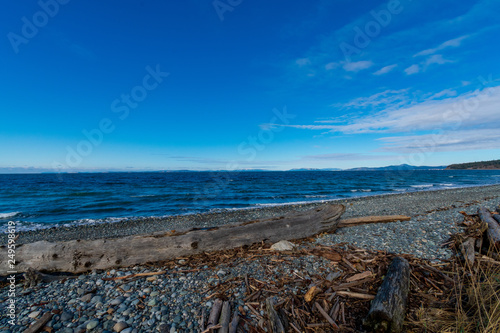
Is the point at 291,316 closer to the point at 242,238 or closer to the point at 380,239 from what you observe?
the point at 242,238

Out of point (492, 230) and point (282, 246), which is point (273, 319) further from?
point (492, 230)

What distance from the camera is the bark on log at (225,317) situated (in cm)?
341

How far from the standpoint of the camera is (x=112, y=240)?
6145 millimetres

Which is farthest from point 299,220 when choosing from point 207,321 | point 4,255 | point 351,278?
point 4,255

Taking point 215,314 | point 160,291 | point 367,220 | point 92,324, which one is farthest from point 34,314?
point 367,220

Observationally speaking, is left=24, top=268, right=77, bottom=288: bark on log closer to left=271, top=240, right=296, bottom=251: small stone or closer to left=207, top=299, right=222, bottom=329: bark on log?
left=207, top=299, right=222, bottom=329: bark on log

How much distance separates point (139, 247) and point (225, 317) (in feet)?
11.8

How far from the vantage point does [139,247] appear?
242 inches

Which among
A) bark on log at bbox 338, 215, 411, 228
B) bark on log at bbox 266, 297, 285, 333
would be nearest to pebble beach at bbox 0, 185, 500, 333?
bark on log at bbox 266, 297, 285, 333

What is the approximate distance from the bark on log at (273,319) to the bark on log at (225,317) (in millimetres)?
625

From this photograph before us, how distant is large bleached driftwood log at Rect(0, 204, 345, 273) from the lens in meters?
5.78

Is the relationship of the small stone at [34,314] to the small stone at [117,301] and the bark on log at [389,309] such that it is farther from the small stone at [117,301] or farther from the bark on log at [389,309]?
the bark on log at [389,309]

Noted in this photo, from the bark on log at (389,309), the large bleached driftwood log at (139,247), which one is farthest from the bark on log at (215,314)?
the large bleached driftwood log at (139,247)

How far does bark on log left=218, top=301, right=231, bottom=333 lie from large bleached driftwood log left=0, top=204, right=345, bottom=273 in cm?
292
